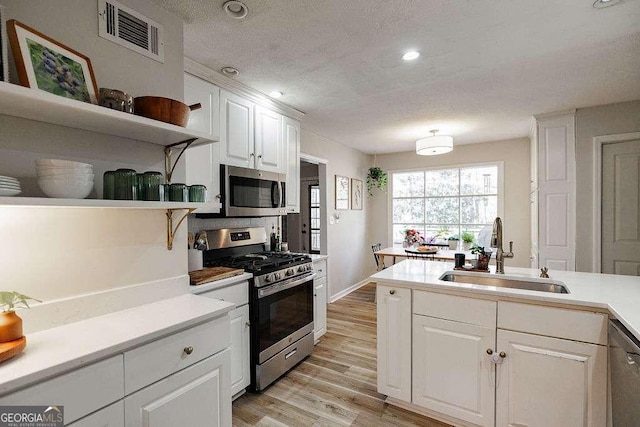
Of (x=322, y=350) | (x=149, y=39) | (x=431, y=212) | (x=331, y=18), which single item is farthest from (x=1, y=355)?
(x=431, y=212)

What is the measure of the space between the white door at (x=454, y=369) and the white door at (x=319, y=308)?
1.25 metres

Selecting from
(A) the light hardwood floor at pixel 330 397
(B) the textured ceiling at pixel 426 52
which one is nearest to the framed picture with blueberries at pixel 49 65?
(B) the textured ceiling at pixel 426 52

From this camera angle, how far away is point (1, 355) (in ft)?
2.92

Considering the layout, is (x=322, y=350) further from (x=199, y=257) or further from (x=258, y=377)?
(x=199, y=257)

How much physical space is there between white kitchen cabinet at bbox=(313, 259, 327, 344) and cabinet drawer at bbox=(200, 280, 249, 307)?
0.94 meters

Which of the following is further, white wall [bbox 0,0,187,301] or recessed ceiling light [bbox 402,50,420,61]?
recessed ceiling light [bbox 402,50,420,61]

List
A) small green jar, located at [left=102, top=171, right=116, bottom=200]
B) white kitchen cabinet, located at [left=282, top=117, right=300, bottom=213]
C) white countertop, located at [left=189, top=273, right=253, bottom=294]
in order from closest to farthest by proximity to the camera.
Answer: small green jar, located at [left=102, top=171, right=116, bottom=200], white countertop, located at [left=189, top=273, right=253, bottom=294], white kitchen cabinet, located at [left=282, top=117, right=300, bottom=213]

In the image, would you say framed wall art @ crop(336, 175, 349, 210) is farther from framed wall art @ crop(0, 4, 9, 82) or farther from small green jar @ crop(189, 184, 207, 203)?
framed wall art @ crop(0, 4, 9, 82)

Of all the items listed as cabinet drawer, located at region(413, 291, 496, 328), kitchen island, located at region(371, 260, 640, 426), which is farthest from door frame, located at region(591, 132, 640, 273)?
cabinet drawer, located at region(413, 291, 496, 328)

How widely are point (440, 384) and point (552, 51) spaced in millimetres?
2412

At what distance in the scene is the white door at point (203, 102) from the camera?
83.3 inches

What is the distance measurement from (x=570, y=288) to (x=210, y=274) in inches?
87.8

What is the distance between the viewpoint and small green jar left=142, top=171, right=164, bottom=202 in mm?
1346

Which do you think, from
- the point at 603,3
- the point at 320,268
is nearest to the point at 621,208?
the point at 603,3
